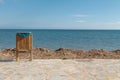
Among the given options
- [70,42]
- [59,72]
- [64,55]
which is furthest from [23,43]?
[70,42]

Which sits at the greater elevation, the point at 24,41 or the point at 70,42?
the point at 24,41

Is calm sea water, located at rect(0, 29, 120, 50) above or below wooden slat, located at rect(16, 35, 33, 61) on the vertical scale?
below

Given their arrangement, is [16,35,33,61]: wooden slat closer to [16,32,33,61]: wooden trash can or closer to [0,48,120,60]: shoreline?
[16,32,33,61]: wooden trash can

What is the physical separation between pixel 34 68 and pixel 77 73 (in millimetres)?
1401

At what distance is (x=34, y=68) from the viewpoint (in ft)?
20.8

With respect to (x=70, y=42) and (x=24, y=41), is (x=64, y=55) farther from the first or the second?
(x=70, y=42)

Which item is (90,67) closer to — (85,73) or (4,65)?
(85,73)

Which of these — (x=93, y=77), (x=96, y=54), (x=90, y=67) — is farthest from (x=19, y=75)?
(x=96, y=54)

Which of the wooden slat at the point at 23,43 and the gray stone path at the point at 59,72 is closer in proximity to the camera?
the gray stone path at the point at 59,72

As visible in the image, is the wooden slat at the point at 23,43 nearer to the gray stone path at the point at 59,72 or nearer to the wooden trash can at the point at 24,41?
the wooden trash can at the point at 24,41

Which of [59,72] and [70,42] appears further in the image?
[70,42]

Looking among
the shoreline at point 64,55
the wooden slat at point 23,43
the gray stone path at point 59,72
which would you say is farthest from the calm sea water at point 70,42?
the gray stone path at point 59,72

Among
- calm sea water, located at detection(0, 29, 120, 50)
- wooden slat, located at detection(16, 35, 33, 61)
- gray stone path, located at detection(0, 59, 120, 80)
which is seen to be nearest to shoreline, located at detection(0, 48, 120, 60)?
wooden slat, located at detection(16, 35, 33, 61)

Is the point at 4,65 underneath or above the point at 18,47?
underneath
